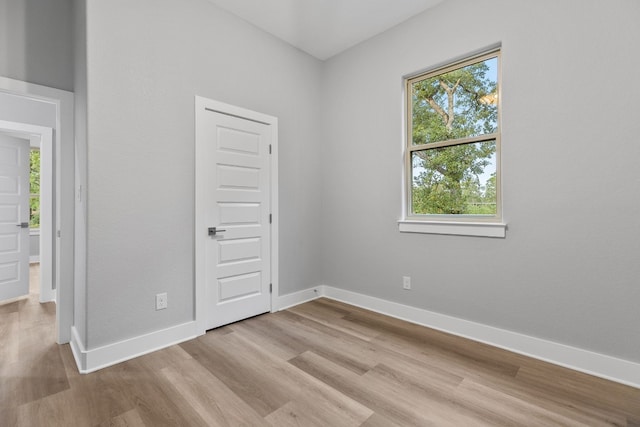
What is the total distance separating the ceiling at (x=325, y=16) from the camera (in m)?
2.74

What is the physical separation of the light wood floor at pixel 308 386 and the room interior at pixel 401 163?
223 mm

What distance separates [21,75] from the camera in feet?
7.10

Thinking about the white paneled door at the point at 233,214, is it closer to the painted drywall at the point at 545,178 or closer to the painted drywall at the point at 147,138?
the painted drywall at the point at 147,138

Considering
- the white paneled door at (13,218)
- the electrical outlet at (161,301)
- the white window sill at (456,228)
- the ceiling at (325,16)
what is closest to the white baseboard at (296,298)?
the electrical outlet at (161,301)

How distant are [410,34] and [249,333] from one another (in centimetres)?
328

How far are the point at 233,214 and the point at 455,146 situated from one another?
7.29ft

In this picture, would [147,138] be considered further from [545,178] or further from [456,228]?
[545,178]

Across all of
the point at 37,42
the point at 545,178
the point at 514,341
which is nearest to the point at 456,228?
the point at 545,178

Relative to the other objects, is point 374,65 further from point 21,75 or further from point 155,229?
point 21,75

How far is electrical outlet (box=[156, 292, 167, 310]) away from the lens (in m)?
2.40

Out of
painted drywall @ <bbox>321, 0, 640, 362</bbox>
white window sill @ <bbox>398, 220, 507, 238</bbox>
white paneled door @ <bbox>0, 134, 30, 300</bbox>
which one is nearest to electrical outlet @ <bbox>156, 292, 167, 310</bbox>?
painted drywall @ <bbox>321, 0, 640, 362</bbox>

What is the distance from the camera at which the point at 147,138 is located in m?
2.34

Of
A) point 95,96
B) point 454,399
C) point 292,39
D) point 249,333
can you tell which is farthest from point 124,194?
point 454,399

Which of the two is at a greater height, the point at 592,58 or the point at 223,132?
the point at 592,58
